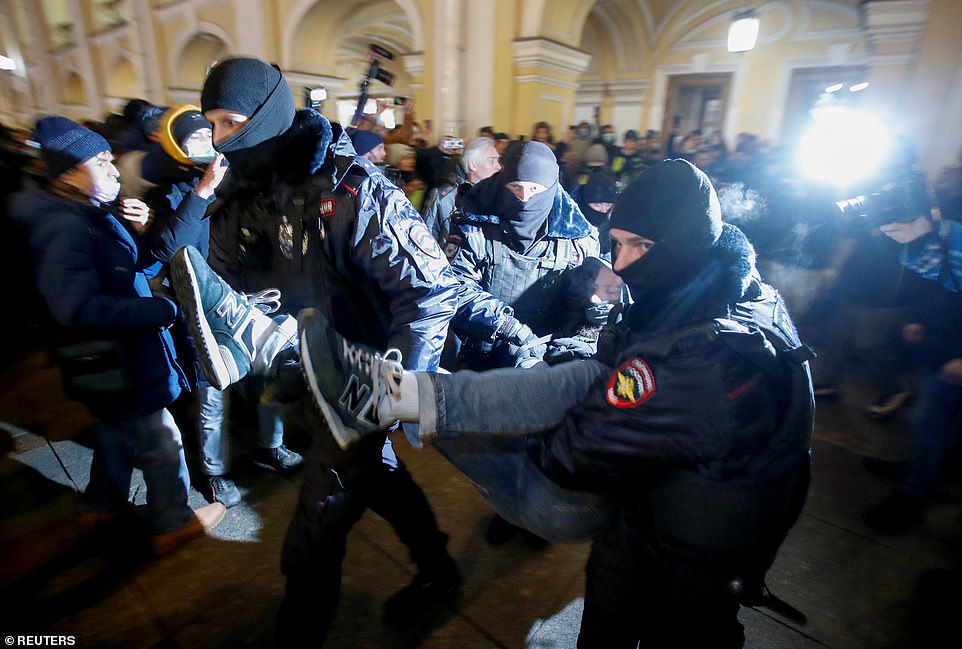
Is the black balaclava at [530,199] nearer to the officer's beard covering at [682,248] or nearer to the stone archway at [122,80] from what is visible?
the officer's beard covering at [682,248]

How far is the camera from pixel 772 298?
126cm

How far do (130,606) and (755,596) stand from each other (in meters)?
2.33

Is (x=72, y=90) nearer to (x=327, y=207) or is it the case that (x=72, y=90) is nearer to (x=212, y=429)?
(x=212, y=429)

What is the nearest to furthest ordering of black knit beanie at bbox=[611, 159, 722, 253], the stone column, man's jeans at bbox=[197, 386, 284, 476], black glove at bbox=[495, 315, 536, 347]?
black knit beanie at bbox=[611, 159, 722, 253], black glove at bbox=[495, 315, 536, 347], man's jeans at bbox=[197, 386, 284, 476], the stone column

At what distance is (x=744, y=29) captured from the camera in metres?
6.13

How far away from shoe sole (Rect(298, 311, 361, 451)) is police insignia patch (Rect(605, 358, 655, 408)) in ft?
2.09

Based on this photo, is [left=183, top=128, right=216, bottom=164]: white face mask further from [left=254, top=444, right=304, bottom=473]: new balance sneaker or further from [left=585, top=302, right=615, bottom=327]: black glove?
[left=585, top=302, right=615, bottom=327]: black glove

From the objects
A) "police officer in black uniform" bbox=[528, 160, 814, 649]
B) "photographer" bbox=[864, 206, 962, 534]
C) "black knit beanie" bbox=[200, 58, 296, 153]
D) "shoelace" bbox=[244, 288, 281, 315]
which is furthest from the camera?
"photographer" bbox=[864, 206, 962, 534]

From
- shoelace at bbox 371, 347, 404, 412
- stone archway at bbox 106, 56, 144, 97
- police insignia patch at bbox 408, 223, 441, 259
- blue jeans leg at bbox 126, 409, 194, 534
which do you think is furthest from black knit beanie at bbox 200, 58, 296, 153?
stone archway at bbox 106, 56, 144, 97

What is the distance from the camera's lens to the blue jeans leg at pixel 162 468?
2.17 meters

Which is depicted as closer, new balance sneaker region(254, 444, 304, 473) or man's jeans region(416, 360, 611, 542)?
man's jeans region(416, 360, 611, 542)

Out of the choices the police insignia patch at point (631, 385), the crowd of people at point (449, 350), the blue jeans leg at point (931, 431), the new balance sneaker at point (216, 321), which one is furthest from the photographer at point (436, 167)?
the police insignia patch at point (631, 385)

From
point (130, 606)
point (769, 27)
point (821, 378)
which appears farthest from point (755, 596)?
point (769, 27)

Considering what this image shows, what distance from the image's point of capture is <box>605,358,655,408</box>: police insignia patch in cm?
107
